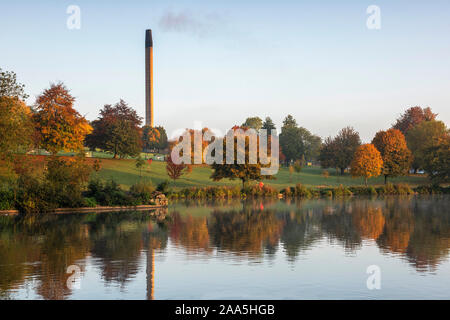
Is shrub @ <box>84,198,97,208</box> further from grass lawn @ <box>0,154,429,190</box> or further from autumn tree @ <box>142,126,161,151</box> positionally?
autumn tree @ <box>142,126,161,151</box>

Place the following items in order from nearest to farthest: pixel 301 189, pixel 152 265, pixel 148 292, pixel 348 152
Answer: pixel 148 292, pixel 152 265, pixel 301 189, pixel 348 152

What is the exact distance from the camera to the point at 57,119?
79312 millimetres

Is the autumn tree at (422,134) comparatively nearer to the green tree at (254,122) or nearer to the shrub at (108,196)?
the green tree at (254,122)

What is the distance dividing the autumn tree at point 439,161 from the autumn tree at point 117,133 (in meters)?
53.0

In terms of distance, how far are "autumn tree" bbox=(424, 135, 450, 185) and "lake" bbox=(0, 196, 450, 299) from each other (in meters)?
61.1

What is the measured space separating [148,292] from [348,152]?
100m

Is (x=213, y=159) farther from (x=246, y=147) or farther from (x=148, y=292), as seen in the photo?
(x=148, y=292)

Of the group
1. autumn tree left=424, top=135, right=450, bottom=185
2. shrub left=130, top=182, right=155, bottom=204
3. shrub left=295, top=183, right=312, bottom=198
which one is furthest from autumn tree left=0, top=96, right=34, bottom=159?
autumn tree left=424, top=135, right=450, bottom=185

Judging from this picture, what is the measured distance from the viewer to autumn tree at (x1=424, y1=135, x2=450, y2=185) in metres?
87.7

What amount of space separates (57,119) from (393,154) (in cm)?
5825

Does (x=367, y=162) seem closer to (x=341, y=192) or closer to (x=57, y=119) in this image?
(x=341, y=192)
